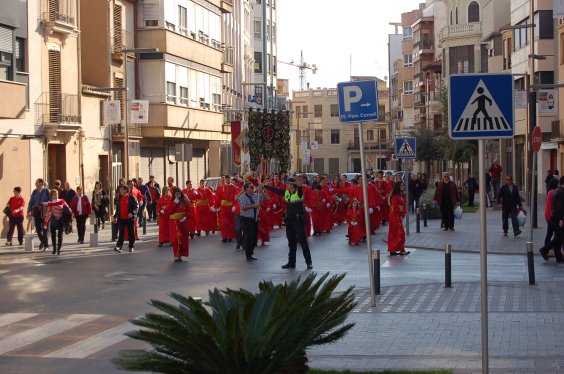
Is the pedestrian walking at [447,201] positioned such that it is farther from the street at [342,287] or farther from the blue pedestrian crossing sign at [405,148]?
the street at [342,287]

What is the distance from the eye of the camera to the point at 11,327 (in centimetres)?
1362

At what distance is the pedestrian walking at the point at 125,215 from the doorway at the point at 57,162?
13920 millimetres

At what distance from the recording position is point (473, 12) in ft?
283

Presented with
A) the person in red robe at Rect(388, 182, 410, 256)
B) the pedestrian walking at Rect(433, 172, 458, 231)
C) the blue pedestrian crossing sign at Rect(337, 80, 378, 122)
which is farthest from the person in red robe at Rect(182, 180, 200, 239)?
the blue pedestrian crossing sign at Rect(337, 80, 378, 122)

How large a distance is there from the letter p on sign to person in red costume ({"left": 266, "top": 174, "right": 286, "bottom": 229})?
676 inches

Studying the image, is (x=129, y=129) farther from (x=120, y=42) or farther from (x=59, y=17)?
(x=59, y=17)

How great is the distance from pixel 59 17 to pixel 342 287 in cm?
2483

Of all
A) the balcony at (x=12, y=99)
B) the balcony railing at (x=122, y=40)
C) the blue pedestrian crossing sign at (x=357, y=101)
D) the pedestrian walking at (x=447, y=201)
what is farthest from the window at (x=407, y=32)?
the blue pedestrian crossing sign at (x=357, y=101)

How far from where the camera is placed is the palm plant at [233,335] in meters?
6.75

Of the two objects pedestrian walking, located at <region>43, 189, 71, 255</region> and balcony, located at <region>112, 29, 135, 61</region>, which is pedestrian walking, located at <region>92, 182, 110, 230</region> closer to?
pedestrian walking, located at <region>43, 189, 71, 255</region>

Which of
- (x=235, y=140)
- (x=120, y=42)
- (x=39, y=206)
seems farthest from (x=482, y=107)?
(x=120, y=42)

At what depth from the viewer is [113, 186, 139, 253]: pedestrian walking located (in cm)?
2658

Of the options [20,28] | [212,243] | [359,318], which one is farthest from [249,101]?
[359,318]

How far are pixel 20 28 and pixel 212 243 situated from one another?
11.3 m
